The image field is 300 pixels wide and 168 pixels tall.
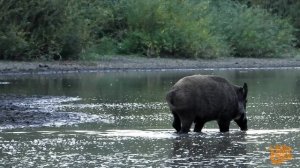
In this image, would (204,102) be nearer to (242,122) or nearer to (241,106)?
(241,106)

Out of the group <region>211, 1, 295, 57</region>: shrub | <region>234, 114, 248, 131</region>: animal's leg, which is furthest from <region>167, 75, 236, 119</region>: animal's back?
<region>211, 1, 295, 57</region>: shrub

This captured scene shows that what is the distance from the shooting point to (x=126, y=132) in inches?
779

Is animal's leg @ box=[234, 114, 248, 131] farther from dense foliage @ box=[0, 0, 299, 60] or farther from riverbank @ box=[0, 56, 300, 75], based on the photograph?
dense foliage @ box=[0, 0, 299, 60]

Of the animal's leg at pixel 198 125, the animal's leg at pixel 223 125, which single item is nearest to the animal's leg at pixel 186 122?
the animal's leg at pixel 198 125

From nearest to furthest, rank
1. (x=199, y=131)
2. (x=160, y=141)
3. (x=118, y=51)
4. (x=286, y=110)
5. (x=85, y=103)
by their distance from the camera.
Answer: (x=160, y=141), (x=199, y=131), (x=286, y=110), (x=85, y=103), (x=118, y=51)

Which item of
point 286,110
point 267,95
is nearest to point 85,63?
→ point 267,95

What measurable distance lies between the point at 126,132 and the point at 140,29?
95.8ft

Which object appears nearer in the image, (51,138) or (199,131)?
(51,138)

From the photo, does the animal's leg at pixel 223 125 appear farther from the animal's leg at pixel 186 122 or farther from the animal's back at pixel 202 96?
the animal's leg at pixel 186 122

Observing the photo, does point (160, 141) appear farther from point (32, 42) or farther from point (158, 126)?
point (32, 42)

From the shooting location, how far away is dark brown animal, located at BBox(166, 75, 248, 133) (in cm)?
1903

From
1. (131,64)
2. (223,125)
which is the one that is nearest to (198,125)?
(223,125)

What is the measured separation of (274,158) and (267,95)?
13617 mm

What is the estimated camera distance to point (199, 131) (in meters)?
19.9
